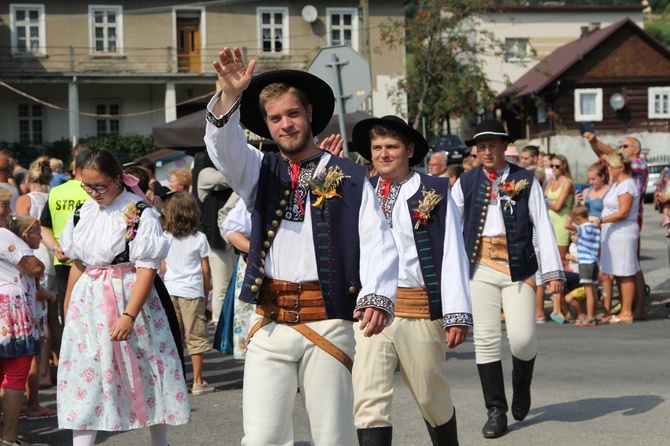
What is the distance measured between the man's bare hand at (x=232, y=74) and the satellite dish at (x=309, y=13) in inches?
1663

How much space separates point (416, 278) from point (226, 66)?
2.26 m

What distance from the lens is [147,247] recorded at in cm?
611

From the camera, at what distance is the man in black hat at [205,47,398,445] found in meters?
4.54

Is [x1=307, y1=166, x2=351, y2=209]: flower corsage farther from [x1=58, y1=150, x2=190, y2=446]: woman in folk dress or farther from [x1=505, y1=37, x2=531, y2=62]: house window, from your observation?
[x1=505, y1=37, x2=531, y2=62]: house window

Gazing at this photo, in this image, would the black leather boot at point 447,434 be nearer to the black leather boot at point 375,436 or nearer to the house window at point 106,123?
the black leather boot at point 375,436

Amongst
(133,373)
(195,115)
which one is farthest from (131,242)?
Answer: (195,115)

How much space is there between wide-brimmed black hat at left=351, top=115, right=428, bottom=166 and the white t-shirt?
323 cm

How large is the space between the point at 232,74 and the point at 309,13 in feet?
139

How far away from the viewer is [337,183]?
469 cm

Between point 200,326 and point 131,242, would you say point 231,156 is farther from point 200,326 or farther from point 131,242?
point 200,326

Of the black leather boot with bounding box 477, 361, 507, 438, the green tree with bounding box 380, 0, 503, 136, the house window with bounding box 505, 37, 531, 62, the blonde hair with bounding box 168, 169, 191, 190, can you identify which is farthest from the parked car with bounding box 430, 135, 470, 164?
the black leather boot with bounding box 477, 361, 507, 438

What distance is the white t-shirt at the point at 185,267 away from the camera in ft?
30.8

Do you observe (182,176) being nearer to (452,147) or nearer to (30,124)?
(452,147)

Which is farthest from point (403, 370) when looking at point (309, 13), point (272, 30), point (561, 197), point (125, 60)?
point (125, 60)
